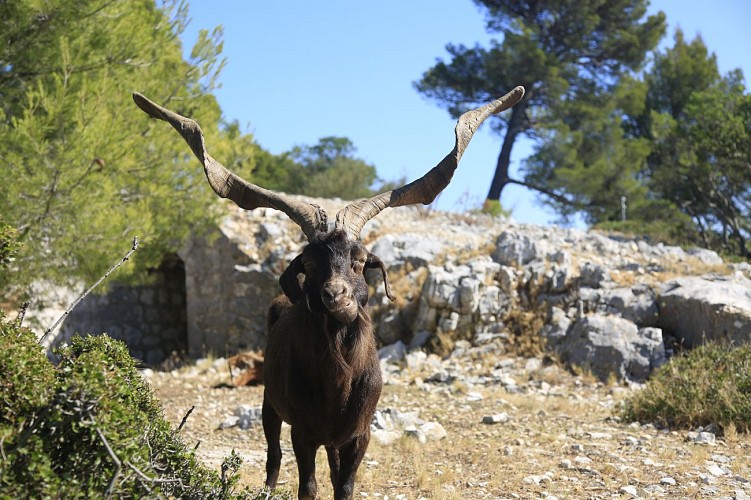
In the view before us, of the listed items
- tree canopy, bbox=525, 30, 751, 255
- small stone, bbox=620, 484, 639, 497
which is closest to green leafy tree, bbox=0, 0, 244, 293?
small stone, bbox=620, 484, 639, 497

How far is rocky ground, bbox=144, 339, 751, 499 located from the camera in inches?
238

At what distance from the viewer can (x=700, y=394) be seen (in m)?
8.03

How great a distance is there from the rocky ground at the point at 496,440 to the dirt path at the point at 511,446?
0.01m

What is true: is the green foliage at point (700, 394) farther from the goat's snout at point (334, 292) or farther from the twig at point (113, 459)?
the twig at point (113, 459)

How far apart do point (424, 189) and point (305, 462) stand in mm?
2101

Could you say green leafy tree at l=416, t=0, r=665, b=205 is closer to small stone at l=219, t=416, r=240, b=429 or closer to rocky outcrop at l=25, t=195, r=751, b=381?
rocky outcrop at l=25, t=195, r=751, b=381

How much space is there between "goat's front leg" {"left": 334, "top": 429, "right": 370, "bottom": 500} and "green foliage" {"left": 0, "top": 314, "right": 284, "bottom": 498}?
1.53 metres

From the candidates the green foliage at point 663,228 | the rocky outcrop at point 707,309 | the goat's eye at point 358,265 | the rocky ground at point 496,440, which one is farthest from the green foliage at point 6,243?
the green foliage at point 663,228

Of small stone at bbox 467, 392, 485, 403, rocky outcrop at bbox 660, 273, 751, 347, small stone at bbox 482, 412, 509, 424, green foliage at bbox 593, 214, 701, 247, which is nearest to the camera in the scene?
small stone at bbox 482, 412, 509, 424

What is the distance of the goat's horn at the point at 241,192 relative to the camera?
16.5 feet

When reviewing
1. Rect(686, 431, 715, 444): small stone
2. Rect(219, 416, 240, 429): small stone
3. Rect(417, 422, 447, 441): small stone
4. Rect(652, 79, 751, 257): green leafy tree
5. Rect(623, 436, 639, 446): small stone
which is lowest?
Rect(219, 416, 240, 429): small stone

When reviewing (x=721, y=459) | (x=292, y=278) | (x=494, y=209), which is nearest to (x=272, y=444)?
(x=292, y=278)

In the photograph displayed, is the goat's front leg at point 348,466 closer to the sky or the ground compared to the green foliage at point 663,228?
closer to the ground

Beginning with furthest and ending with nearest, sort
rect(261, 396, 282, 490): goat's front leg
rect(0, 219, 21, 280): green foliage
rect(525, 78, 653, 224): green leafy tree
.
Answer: rect(525, 78, 653, 224): green leafy tree, rect(261, 396, 282, 490): goat's front leg, rect(0, 219, 21, 280): green foliage
